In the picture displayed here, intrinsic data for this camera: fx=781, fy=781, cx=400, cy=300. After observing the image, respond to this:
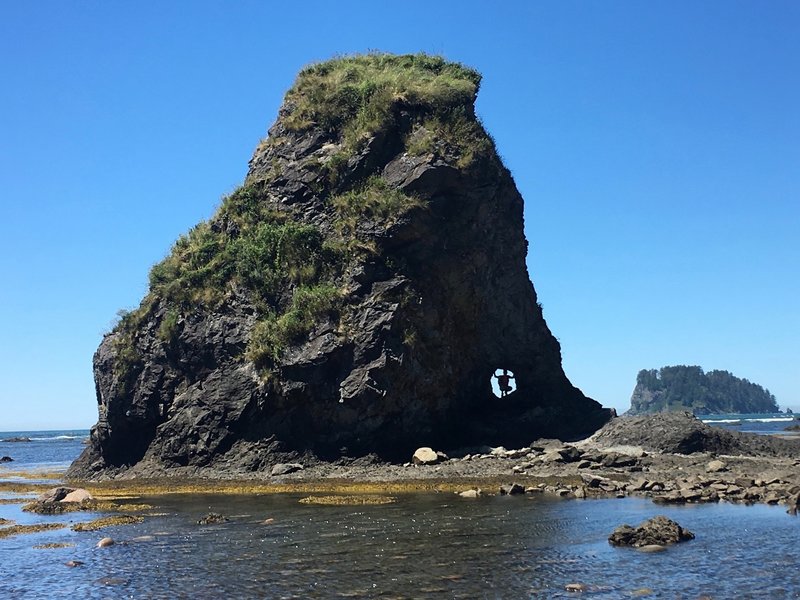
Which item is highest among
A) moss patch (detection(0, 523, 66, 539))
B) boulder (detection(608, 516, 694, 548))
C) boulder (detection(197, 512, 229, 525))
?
boulder (detection(608, 516, 694, 548))

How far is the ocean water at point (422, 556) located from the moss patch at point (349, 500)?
146 cm

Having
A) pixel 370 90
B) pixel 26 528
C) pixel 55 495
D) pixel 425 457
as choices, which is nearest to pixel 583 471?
pixel 425 457

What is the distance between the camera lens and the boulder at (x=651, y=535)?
71.1ft

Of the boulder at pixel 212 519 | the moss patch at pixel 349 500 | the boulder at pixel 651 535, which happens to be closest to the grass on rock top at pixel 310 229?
the moss patch at pixel 349 500

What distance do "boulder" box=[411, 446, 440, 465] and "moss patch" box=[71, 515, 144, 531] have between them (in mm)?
17433

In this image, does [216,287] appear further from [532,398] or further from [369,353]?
[532,398]

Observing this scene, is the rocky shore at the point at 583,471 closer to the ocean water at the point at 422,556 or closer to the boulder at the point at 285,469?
the boulder at the point at 285,469

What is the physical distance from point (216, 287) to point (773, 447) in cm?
3509

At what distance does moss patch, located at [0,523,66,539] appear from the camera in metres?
27.5

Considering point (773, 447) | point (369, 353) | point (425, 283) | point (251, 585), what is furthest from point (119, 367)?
point (773, 447)

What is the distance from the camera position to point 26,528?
28.4 m

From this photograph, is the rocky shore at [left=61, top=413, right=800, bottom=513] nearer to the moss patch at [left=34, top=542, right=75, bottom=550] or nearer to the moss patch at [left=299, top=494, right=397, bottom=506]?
the moss patch at [left=299, top=494, right=397, bottom=506]

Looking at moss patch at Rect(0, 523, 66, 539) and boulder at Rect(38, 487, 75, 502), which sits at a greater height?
boulder at Rect(38, 487, 75, 502)

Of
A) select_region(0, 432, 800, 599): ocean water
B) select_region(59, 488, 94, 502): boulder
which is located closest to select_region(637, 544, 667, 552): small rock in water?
select_region(0, 432, 800, 599): ocean water
